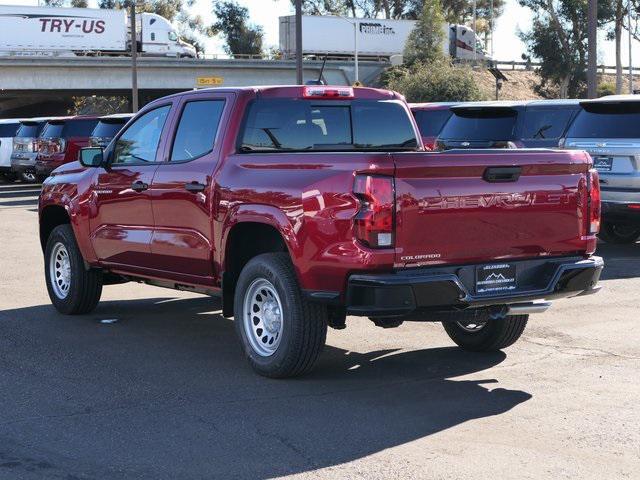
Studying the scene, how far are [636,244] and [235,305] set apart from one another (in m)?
9.13

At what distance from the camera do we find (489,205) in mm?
6555

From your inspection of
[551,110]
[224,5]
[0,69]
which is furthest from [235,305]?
[224,5]

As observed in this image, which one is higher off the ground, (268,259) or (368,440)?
(268,259)

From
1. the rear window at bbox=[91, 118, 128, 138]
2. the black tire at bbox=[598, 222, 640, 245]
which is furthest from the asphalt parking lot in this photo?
the rear window at bbox=[91, 118, 128, 138]

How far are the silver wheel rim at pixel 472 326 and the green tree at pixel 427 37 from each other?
213ft

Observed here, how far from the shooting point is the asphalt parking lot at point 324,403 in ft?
17.5

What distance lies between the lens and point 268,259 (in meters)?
6.98

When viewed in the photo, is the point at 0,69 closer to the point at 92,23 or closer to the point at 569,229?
the point at 92,23

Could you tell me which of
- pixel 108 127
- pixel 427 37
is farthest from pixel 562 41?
pixel 108 127

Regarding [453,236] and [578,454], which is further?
[453,236]

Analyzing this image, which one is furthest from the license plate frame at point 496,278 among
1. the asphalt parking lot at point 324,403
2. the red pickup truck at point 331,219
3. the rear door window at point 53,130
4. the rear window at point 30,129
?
the rear window at point 30,129

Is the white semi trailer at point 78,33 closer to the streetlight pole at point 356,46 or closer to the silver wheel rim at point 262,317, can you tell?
the streetlight pole at point 356,46

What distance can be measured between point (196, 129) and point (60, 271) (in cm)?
256

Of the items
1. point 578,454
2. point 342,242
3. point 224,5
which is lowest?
point 578,454
